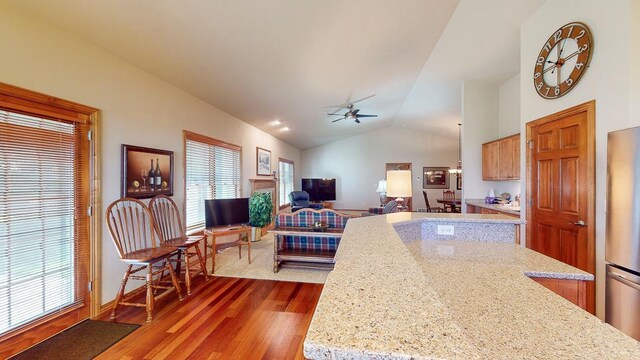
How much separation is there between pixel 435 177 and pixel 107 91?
356 inches

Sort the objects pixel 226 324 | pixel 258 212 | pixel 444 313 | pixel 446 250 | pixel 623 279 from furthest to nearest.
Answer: pixel 258 212
pixel 226 324
pixel 623 279
pixel 446 250
pixel 444 313

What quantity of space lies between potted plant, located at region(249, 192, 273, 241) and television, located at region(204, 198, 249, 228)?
750 mm

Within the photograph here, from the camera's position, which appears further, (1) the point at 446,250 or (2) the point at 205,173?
(2) the point at 205,173

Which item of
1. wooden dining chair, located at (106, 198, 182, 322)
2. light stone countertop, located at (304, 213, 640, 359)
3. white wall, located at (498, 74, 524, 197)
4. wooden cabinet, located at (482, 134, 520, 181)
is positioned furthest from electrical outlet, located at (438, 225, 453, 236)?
white wall, located at (498, 74, 524, 197)

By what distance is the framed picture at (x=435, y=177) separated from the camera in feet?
29.1

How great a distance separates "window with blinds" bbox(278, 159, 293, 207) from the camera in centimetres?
766

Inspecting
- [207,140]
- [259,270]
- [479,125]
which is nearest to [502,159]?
[479,125]

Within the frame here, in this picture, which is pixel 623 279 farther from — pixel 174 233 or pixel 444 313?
pixel 174 233

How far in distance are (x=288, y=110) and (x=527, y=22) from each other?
3.71m

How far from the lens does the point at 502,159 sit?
4.00m

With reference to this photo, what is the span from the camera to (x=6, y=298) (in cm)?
184

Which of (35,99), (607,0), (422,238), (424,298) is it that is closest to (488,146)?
(607,0)

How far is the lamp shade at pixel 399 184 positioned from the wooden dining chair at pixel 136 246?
96.2 inches

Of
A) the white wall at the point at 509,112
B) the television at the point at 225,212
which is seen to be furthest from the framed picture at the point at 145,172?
the white wall at the point at 509,112
